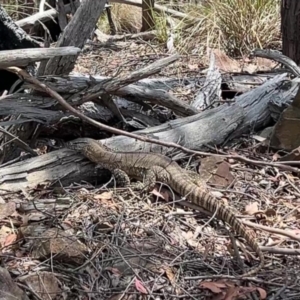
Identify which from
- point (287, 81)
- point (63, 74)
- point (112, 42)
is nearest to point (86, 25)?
point (63, 74)

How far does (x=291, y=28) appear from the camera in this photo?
6.18m

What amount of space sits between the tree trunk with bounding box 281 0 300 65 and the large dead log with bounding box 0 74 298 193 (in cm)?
74

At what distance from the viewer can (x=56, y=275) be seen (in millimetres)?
3191

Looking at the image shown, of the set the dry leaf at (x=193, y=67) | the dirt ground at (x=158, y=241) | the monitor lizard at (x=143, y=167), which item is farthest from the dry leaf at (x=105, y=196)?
the dry leaf at (x=193, y=67)

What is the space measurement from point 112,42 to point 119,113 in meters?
4.42

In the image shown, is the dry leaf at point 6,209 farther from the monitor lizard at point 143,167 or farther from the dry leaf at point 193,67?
the dry leaf at point 193,67

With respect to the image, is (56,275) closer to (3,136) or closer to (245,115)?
(3,136)

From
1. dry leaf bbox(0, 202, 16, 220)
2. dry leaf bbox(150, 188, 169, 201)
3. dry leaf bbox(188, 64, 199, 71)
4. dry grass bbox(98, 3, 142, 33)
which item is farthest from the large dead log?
dry grass bbox(98, 3, 142, 33)

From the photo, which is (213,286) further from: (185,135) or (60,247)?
(185,135)

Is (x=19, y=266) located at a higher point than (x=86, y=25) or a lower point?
lower

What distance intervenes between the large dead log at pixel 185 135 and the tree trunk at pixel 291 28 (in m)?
0.74

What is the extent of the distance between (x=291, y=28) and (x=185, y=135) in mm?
2135

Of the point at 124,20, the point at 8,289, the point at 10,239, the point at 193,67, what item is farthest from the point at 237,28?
the point at 8,289

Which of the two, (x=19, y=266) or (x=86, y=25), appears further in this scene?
(x=86, y=25)
